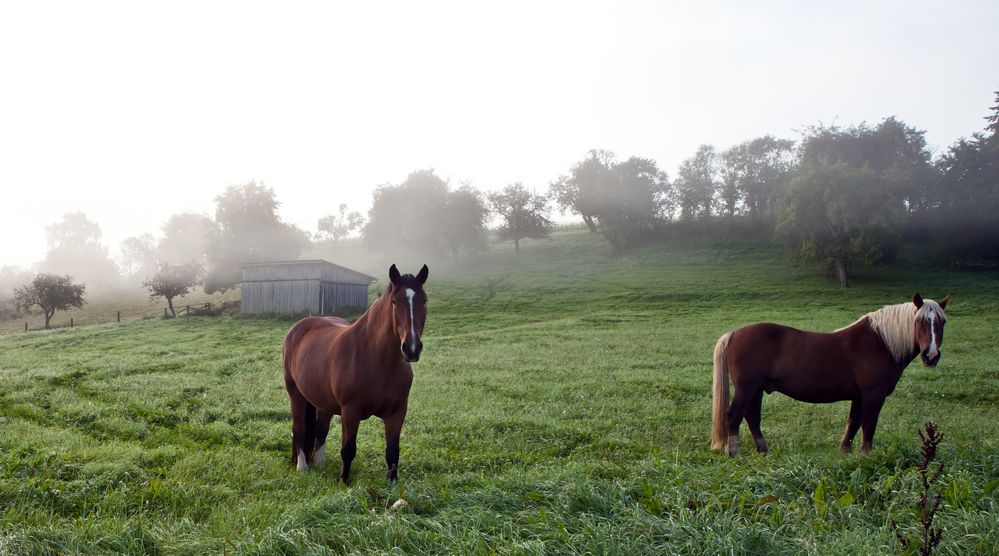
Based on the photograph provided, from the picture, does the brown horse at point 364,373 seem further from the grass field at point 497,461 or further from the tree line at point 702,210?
the tree line at point 702,210

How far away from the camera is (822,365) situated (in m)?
7.96

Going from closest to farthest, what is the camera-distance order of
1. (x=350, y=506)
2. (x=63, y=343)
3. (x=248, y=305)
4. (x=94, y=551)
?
(x=94, y=551) < (x=350, y=506) < (x=63, y=343) < (x=248, y=305)

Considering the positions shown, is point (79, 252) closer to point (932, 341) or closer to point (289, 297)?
point (289, 297)

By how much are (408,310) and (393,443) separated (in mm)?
1610

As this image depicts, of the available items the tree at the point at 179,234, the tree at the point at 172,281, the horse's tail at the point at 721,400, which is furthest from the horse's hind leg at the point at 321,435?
the tree at the point at 179,234

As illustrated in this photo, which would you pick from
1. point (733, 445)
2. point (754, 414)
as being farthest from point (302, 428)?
point (754, 414)

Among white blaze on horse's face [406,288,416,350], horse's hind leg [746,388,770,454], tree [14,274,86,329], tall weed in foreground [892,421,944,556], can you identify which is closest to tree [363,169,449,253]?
tree [14,274,86,329]

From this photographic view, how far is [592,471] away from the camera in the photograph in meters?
5.90

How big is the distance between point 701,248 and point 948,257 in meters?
19.6

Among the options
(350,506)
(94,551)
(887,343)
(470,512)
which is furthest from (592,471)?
(887,343)

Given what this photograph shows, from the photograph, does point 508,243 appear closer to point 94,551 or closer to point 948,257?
point 948,257

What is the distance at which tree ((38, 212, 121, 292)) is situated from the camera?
88.3m

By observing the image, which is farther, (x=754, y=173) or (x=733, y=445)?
(x=754, y=173)

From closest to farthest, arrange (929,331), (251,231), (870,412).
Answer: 1. (929,331)
2. (870,412)
3. (251,231)
